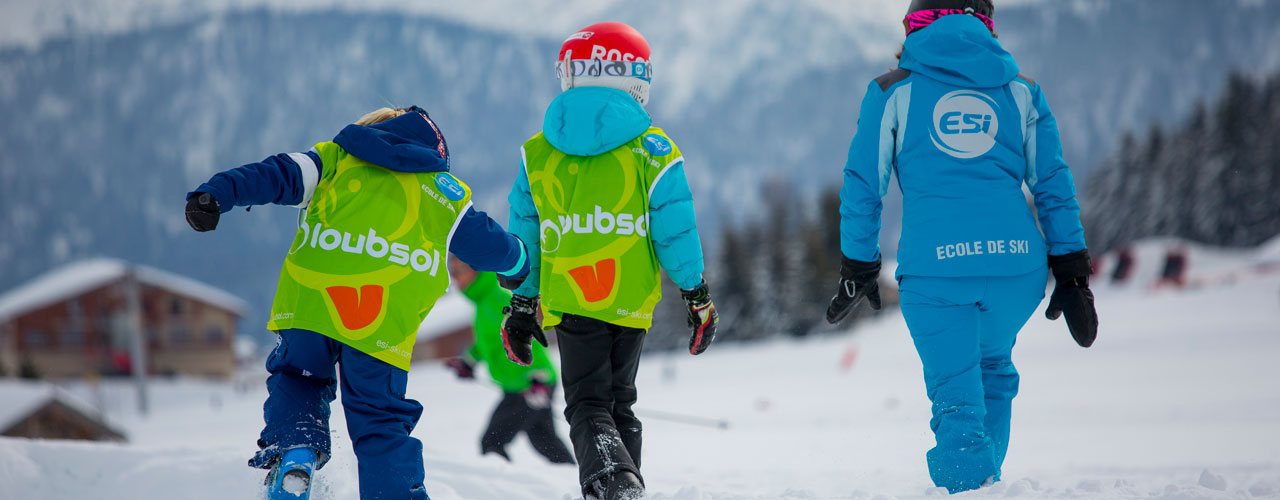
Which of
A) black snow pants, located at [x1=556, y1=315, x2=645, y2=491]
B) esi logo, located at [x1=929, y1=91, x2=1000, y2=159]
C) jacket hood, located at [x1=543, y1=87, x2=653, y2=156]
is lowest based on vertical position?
black snow pants, located at [x1=556, y1=315, x2=645, y2=491]

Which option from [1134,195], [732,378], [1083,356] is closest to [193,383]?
[732,378]

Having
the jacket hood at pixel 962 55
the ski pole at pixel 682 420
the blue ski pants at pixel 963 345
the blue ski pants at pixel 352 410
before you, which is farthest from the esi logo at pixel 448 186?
the ski pole at pixel 682 420

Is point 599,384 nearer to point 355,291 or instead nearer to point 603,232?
point 603,232

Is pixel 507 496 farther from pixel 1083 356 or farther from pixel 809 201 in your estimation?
pixel 809 201

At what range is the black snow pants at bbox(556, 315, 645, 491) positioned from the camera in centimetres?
324

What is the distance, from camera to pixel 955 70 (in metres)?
3.36

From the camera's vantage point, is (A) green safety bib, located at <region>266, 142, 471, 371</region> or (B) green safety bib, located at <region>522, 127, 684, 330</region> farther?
(B) green safety bib, located at <region>522, 127, 684, 330</region>

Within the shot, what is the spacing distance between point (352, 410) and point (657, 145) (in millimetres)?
1580

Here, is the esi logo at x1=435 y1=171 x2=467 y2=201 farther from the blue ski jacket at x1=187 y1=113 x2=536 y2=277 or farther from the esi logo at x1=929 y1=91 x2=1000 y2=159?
the esi logo at x1=929 y1=91 x2=1000 y2=159

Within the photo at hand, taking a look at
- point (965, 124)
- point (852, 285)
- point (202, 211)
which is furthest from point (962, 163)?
point (202, 211)

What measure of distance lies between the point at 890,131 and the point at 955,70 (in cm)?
34

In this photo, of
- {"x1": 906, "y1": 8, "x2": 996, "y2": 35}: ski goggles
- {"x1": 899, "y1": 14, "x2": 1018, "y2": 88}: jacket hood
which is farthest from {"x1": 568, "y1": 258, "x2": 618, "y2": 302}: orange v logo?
{"x1": 906, "y1": 8, "x2": 996, "y2": 35}: ski goggles

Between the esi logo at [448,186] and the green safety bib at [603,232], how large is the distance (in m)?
0.45

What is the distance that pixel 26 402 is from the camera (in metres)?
19.7
